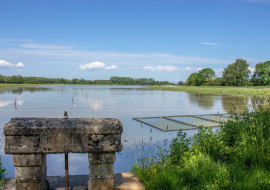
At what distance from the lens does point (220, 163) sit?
14.8 ft

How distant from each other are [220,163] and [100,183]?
280 centimetres

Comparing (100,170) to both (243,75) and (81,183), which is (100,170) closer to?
(81,183)

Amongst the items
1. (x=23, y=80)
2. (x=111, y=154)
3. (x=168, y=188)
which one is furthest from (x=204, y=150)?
(x=23, y=80)

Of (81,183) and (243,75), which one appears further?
(243,75)

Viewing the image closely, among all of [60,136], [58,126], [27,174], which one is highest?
[58,126]

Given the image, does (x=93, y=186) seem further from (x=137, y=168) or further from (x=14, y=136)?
(x=137, y=168)

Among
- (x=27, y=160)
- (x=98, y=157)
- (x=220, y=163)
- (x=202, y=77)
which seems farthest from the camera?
(x=202, y=77)

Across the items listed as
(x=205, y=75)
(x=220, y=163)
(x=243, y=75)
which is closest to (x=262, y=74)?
(x=243, y=75)

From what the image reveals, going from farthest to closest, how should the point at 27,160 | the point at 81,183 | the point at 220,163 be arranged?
the point at 220,163 → the point at 81,183 → the point at 27,160

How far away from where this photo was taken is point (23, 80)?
13925cm

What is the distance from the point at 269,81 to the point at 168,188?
91422 millimetres

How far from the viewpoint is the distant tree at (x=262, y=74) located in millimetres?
83287

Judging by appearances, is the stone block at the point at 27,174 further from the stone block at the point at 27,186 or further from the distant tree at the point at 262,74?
the distant tree at the point at 262,74

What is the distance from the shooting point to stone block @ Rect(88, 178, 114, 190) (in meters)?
2.68
